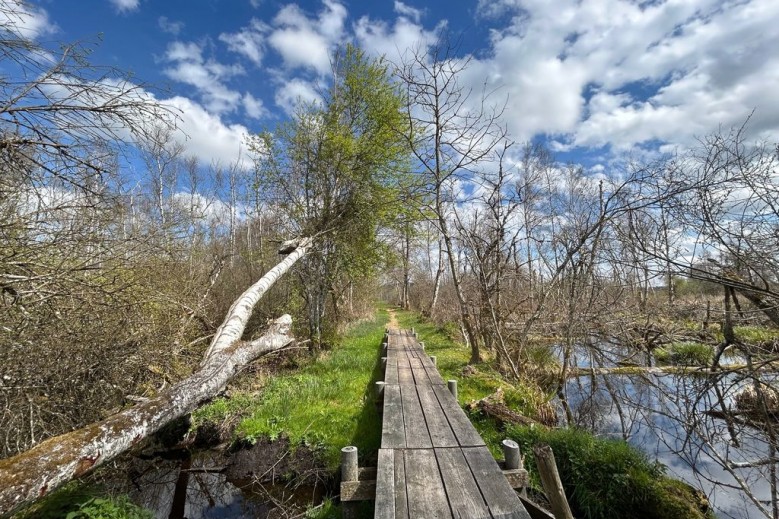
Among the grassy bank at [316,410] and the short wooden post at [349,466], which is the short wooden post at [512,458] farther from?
the grassy bank at [316,410]

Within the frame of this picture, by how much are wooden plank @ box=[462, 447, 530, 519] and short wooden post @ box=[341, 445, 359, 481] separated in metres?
1.05

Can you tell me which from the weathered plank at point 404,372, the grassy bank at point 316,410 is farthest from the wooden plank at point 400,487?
the weathered plank at point 404,372

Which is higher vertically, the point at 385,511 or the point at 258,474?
the point at 385,511

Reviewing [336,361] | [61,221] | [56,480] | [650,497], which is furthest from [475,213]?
[56,480]

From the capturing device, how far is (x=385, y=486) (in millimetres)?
2975

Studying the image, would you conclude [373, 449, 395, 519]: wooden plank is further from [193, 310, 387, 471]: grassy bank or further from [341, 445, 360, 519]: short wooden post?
[193, 310, 387, 471]: grassy bank

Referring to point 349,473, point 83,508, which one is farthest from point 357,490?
point 83,508

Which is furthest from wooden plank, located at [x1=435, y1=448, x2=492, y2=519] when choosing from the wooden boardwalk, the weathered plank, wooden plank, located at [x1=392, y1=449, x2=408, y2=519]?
the weathered plank

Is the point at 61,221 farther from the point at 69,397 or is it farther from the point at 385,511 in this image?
the point at 385,511

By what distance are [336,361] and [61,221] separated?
6.75m

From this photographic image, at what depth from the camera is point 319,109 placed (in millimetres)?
10859

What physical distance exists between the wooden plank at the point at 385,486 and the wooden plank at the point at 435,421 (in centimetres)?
57

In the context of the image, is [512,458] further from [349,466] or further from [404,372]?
[404,372]

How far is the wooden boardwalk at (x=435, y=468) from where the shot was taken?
2.69 meters
